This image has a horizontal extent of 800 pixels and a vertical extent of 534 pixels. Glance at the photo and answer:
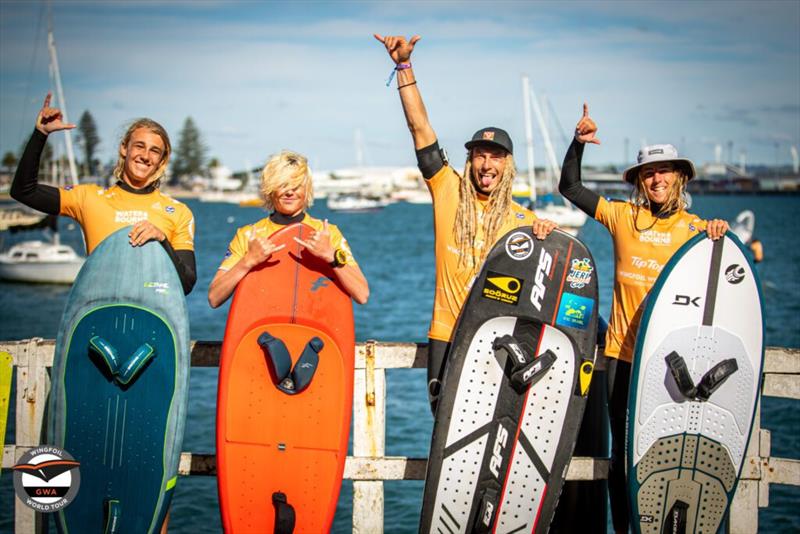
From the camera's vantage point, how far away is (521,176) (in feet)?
240

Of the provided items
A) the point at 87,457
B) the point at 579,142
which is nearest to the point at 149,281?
the point at 87,457

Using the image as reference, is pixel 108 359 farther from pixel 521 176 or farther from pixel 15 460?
pixel 521 176

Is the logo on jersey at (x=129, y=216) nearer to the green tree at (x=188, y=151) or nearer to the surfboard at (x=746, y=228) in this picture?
the surfboard at (x=746, y=228)

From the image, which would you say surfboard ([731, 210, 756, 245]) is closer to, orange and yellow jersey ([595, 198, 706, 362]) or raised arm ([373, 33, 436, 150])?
orange and yellow jersey ([595, 198, 706, 362])

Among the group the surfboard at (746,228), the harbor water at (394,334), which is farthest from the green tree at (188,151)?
the surfboard at (746,228)

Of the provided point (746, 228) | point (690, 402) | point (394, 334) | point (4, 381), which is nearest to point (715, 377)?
point (690, 402)

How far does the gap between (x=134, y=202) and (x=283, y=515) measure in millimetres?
1775

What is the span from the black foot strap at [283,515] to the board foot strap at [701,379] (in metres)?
2.10

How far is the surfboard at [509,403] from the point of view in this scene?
12.5 feet

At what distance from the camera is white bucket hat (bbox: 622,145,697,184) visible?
154 inches

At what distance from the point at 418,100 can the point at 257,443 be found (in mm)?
1968

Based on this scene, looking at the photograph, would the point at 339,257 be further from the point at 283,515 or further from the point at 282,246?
the point at 283,515

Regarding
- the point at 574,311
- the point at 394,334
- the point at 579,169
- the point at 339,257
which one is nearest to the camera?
the point at 339,257

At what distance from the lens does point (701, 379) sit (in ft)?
12.9
